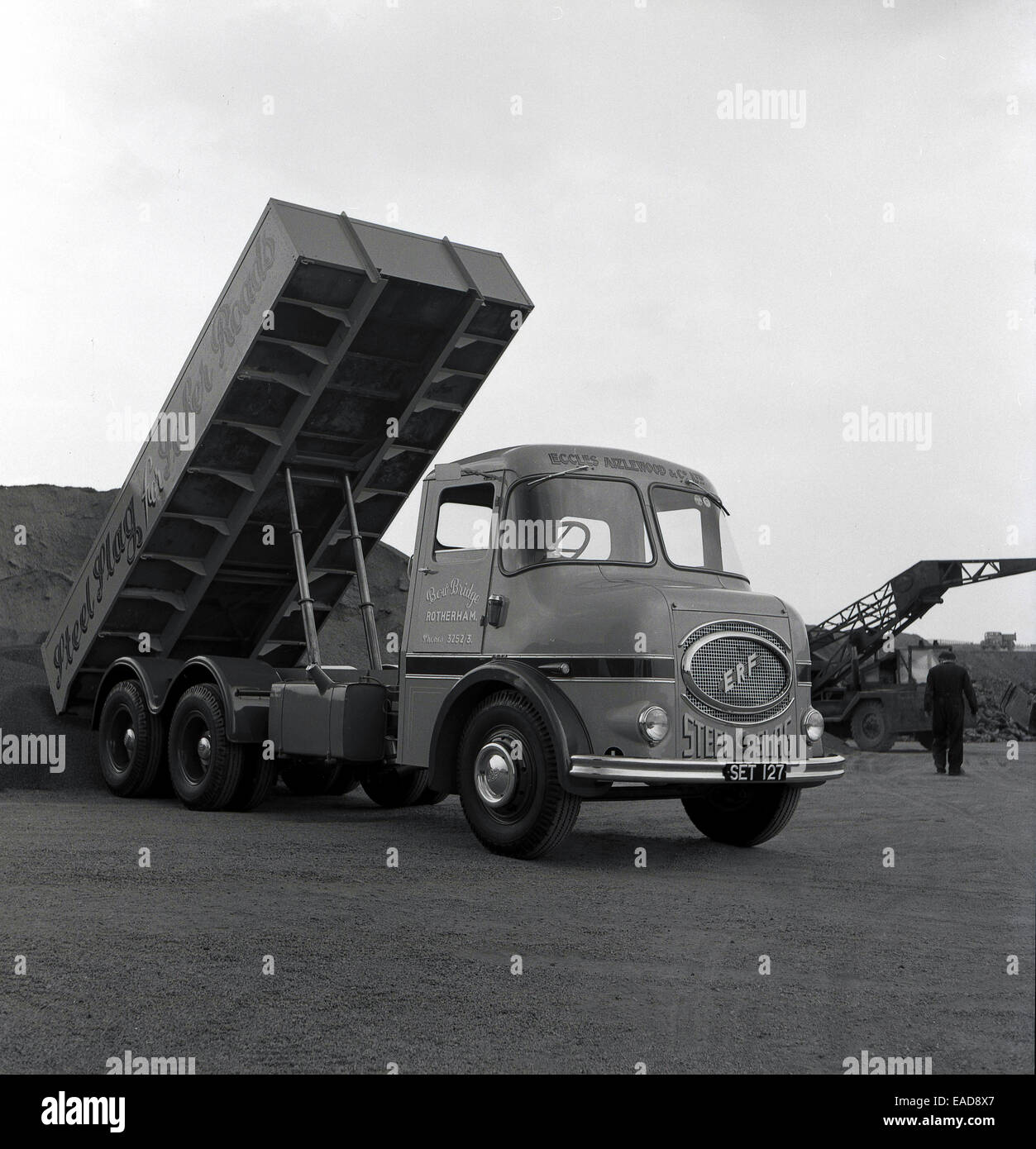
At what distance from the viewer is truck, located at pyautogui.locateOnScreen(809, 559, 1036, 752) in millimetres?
22547

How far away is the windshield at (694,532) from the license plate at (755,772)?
1.63m

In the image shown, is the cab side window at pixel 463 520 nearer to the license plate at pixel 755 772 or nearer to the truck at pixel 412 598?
the truck at pixel 412 598

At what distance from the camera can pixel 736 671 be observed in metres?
8.18

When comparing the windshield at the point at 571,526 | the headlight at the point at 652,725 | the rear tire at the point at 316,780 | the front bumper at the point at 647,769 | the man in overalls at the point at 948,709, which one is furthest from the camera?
the man in overalls at the point at 948,709

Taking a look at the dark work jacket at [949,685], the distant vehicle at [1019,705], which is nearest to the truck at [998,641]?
the distant vehicle at [1019,705]

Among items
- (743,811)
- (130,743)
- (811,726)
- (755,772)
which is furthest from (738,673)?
(130,743)

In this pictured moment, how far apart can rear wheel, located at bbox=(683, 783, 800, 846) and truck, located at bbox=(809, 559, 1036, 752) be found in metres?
13.7

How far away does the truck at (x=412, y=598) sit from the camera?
8023 millimetres

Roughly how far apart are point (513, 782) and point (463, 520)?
6.86ft

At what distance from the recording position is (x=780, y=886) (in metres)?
7.50

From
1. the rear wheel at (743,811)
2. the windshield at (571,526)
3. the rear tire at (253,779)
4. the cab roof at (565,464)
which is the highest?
the cab roof at (565,464)

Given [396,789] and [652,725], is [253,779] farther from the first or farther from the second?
[652,725]

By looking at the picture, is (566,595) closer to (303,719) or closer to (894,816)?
(303,719)
